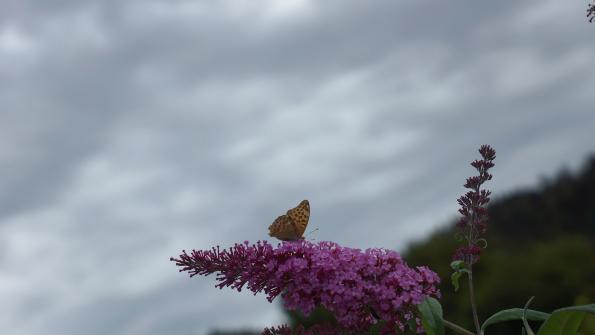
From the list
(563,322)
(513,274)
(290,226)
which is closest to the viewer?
(563,322)

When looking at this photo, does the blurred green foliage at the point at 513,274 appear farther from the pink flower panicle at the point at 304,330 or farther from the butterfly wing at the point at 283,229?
the pink flower panicle at the point at 304,330

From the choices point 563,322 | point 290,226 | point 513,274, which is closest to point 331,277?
point 290,226

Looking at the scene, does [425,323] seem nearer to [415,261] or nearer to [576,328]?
[576,328]

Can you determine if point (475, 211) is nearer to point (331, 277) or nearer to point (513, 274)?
point (331, 277)

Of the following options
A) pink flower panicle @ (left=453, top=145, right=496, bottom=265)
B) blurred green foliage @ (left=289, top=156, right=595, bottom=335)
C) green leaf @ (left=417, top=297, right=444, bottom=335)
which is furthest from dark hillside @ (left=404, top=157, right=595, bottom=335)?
green leaf @ (left=417, top=297, right=444, bottom=335)

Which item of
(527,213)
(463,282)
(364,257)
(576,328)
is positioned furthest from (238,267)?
(527,213)

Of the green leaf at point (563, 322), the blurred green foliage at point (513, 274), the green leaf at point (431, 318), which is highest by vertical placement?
the blurred green foliage at point (513, 274)

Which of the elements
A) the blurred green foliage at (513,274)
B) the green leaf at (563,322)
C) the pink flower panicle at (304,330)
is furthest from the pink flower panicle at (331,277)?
the blurred green foliage at (513,274)
